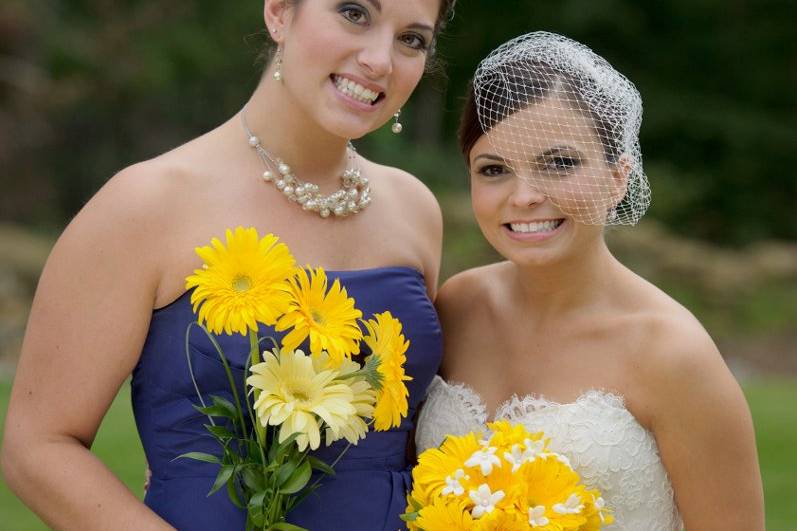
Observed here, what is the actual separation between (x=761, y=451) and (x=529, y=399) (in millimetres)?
5442

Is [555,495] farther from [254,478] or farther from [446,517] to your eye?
[254,478]

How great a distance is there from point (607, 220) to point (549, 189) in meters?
0.26

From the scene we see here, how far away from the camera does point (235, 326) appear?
111 inches

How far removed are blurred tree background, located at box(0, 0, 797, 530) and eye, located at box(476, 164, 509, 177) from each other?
7.58m

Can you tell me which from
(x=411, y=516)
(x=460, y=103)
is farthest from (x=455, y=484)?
(x=460, y=103)

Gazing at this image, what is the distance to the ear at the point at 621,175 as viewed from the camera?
12.1 feet

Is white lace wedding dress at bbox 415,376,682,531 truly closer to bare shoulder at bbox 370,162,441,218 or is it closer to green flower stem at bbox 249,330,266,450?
bare shoulder at bbox 370,162,441,218

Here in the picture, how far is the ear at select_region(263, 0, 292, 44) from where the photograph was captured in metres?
3.54

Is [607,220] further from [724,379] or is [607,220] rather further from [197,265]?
[197,265]

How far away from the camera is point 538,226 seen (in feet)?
11.9

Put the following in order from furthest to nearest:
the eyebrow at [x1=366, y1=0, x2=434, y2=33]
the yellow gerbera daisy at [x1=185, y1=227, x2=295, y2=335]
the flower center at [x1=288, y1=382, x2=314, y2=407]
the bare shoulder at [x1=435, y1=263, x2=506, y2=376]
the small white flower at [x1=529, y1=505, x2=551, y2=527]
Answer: the bare shoulder at [x1=435, y1=263, x2=506, y2=376] < the eyebrow at [x1=366, y1=0, x2=434, y2=33] < the small white flower at [x1=529, y1=505, x2=551, y2=527] < the flower center at [x1=288, y1=382, x2=314, y2=407] < the yellow gerbera daisy at [x1=185, y1=227, x2=295, y2=335]

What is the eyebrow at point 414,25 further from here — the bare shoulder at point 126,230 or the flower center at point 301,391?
the flower center at point 301,391

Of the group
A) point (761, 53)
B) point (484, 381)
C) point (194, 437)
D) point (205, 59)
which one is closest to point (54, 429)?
point (194, 437)

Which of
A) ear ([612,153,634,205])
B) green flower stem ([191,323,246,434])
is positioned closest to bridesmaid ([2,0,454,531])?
green flower stem ([191,323,246,434])
